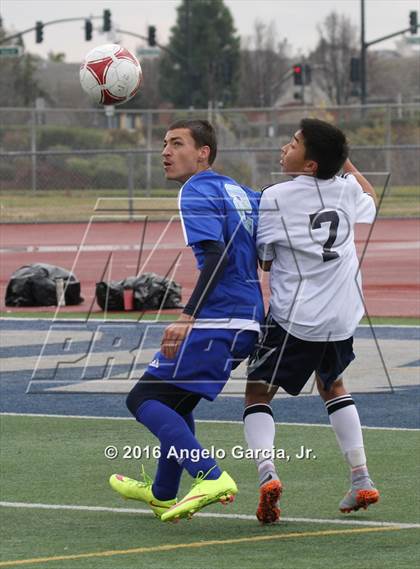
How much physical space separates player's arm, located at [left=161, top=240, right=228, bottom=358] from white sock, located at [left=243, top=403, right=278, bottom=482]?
27.8 inches

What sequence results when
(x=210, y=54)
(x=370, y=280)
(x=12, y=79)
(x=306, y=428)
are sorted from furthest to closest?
(x=210, y=54) < (x=12, y=79) < (x=370, y=280) < (x=306, y=428)

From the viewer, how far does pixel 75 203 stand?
3494 centimetres

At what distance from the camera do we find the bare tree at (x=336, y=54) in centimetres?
8481

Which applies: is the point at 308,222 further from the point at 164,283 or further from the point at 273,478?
the point at 164,283

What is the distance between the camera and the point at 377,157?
3750cm

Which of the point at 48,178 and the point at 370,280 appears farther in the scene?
the point at 48,178

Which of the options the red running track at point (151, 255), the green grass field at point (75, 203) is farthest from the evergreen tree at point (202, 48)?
the red running track at point (151, 255)

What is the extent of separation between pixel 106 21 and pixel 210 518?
5118 centimetres

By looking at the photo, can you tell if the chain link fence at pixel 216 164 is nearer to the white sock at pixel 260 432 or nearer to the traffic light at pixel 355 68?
the traffic light at pixel 355 68

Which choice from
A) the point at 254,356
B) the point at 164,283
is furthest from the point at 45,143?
the point at 254,356

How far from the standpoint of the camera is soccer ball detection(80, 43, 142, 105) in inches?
339

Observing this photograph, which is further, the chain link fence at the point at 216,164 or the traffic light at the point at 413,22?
the traffic light at the point at 413,22

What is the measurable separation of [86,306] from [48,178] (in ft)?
64.6

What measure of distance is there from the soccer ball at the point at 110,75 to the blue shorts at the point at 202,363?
2.46m
